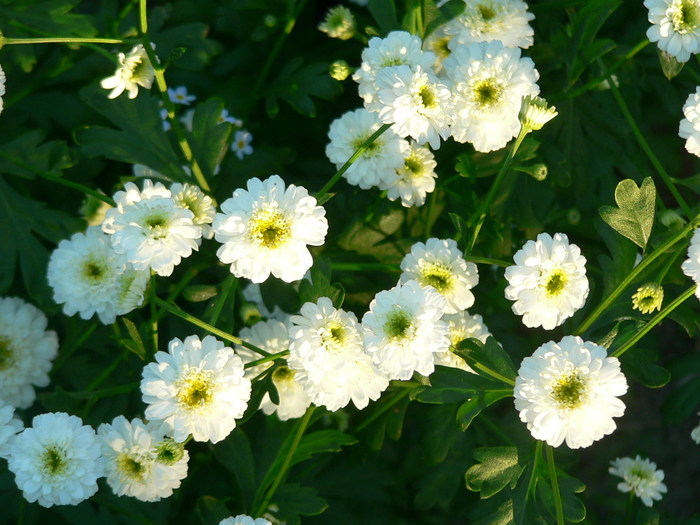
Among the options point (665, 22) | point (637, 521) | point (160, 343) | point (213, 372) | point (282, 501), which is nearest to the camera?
point (213, 372)

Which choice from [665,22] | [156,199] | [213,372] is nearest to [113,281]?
[156,199]

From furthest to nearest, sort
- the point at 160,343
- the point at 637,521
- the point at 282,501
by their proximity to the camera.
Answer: the point at 160,343 → the point at 637,521 → the point at 282,501

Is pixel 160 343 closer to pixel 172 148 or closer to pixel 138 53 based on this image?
pixel 172 148

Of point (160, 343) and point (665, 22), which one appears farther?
point (160, 343)

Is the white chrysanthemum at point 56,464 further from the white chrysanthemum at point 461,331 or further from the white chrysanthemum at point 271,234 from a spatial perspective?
the white chrysanthemum at point 461,331

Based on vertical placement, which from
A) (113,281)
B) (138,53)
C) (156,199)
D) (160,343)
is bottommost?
(160,343)

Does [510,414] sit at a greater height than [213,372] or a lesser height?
lesser

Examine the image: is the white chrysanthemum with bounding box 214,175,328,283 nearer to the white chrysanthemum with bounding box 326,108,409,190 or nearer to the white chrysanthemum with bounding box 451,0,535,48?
the white chrysanthemum with bounding box 326,108,409,190

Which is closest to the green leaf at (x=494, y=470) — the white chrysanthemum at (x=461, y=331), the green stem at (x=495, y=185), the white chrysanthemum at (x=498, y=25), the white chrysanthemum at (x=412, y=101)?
the white chrysanthemum at (x=461, y=331)
